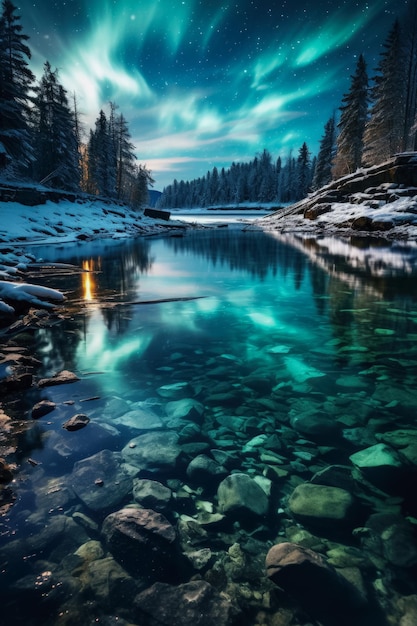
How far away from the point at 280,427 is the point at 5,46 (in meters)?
38.5

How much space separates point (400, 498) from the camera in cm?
273

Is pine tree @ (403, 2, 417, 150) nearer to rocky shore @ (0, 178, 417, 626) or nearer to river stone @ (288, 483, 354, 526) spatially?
rocky shore @ (0, 178, 417, 626)

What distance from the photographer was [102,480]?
2.93 metres

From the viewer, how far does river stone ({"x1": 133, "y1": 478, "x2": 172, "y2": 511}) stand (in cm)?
270

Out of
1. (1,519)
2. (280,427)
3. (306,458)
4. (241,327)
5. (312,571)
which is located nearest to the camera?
(312,571)

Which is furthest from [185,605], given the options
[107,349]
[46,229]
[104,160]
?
[104,160]

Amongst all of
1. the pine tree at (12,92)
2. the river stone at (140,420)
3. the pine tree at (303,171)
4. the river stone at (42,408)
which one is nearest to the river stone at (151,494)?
the river stone at (140,420)

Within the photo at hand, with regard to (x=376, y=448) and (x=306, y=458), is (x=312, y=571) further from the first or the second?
(x=376, y=448)

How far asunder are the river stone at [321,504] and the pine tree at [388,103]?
45065 mm

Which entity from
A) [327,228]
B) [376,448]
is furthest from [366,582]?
[327,228]

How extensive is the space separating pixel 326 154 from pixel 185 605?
225 ft

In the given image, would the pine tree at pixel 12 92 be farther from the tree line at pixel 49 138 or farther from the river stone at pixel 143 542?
the river stone at pixel 143 542

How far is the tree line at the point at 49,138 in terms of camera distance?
27.5m

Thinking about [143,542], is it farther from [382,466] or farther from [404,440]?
[404,440]
